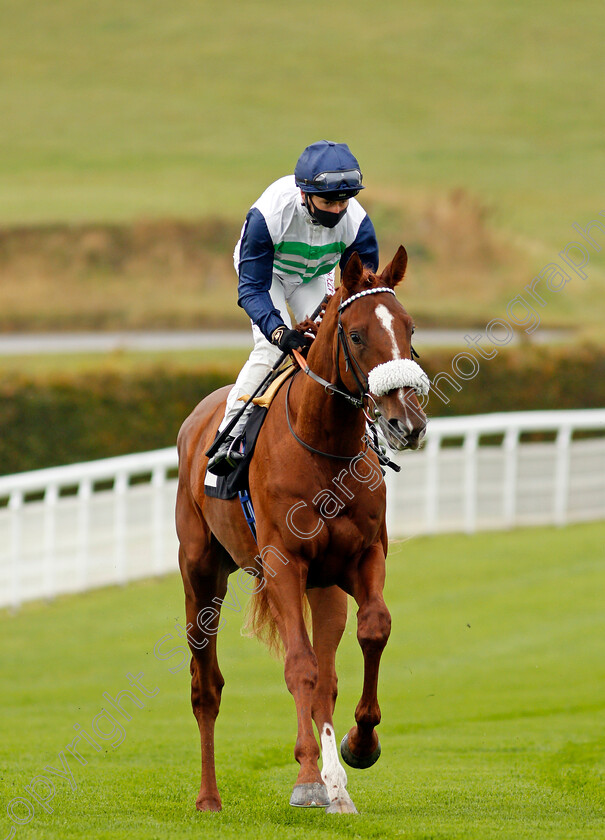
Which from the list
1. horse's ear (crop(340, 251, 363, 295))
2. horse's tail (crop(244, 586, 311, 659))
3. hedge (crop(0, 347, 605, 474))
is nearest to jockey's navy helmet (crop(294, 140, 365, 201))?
horse's ear (crop(340, 251, 363, 295))

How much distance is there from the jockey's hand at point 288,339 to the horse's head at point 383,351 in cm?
29

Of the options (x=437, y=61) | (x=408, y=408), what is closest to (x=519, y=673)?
(x=408, y=408)

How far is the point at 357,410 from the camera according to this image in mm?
4734

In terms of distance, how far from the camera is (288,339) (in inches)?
189

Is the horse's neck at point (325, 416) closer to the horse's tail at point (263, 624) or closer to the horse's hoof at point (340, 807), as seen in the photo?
the horse's tail at point (263, 624)

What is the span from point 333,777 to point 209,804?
705mm

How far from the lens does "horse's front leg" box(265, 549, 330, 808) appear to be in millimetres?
4410

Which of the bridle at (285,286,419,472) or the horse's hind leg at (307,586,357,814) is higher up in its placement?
the bridle at (285,286,419,472)

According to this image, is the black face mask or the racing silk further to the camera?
the racing silk

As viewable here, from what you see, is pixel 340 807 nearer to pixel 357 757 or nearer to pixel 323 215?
pixel 357 757

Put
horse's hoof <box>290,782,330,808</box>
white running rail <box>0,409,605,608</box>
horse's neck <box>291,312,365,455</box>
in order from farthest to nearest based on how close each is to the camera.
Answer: white running rail <box>0,409,605,608</box> → horse's neck <box>291,312,365,455</box> → horse's hoof <box>290,782,330,808</box>

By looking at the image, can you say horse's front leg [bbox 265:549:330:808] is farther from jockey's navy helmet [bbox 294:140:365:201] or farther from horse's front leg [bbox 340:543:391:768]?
jockey's navy helmet [bbox 294:140:365:201]

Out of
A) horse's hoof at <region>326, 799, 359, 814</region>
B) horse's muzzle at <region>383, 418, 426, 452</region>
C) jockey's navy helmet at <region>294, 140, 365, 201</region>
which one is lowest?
horse's hoof at <region>326, 799, 359, 814</region>

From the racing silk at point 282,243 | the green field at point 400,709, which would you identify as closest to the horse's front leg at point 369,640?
the green field at point 400,709
